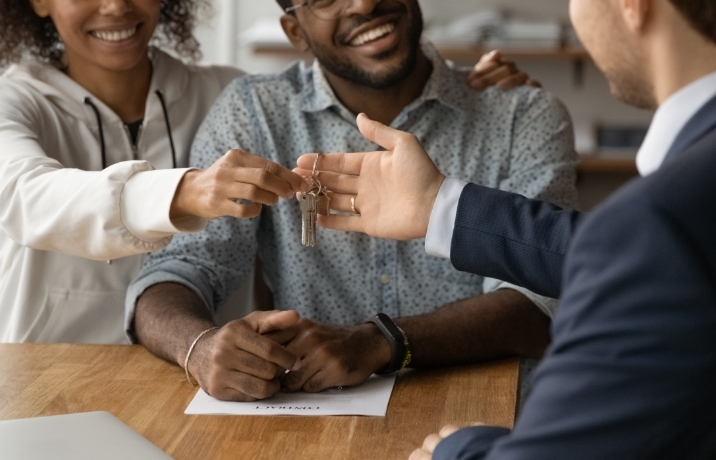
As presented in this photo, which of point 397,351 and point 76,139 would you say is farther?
point 76,139

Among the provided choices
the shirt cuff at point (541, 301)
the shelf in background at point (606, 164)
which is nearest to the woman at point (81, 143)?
the shirt cuff at point (541, 301)

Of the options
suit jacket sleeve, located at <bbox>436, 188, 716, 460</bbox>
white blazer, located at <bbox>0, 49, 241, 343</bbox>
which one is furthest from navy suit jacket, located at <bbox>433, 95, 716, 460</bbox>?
white blazer, located at <bbox>0, 49, 241, 343</bbox>

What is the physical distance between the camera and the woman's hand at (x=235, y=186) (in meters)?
1.38

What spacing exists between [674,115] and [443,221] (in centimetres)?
52

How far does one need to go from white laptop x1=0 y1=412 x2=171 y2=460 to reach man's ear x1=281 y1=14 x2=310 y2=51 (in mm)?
1139

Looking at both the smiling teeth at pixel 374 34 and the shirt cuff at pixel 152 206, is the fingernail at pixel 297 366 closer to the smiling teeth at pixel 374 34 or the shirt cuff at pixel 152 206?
the shirt cuff at pixel 152 206

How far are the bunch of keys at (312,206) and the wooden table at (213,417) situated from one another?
27cm

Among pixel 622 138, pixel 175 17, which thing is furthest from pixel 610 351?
pixel 622 138

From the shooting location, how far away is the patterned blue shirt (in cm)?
190

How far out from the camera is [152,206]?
145 centimetres

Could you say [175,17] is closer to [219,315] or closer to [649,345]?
[219,315]

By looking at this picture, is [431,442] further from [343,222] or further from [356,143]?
[356,143]

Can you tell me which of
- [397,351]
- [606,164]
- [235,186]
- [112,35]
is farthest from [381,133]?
[606,164]

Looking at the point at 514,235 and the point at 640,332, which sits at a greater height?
the point at 640,332
